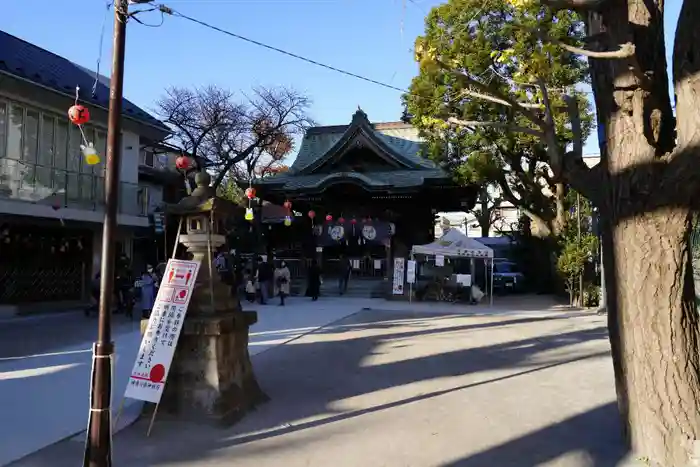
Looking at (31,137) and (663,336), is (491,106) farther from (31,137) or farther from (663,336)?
(663,336)

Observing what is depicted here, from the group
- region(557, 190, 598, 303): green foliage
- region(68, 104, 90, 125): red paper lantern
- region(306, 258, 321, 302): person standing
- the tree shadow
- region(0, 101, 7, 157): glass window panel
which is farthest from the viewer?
region(306, 258, 321, 302): person standing

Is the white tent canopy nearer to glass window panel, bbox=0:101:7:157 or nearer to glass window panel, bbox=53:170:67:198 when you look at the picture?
glass window panel, bbox=53:170:67:198

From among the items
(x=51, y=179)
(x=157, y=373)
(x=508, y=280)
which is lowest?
(x=157, y=373)

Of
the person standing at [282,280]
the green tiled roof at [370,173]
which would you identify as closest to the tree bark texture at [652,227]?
the person standing at [282,280]

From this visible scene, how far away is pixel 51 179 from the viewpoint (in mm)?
15977

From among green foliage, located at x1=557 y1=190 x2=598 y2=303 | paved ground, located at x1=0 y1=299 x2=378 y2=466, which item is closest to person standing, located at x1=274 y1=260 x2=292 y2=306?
paved ground, located at x1=0 y1=299 x2=378 y2=466

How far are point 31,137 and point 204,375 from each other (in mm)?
12554

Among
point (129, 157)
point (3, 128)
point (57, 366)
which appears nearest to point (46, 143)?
point (3, 128)

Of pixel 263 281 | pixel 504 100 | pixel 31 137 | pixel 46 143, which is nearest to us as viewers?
pixel 504 100

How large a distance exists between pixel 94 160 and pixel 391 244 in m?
19.5

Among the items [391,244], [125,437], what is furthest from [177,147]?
[125,437]

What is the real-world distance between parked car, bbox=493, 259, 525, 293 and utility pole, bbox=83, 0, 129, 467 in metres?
25.1

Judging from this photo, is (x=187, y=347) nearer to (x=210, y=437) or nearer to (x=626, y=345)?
(x=210, y=437)

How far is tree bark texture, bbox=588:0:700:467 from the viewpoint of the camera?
461cm
